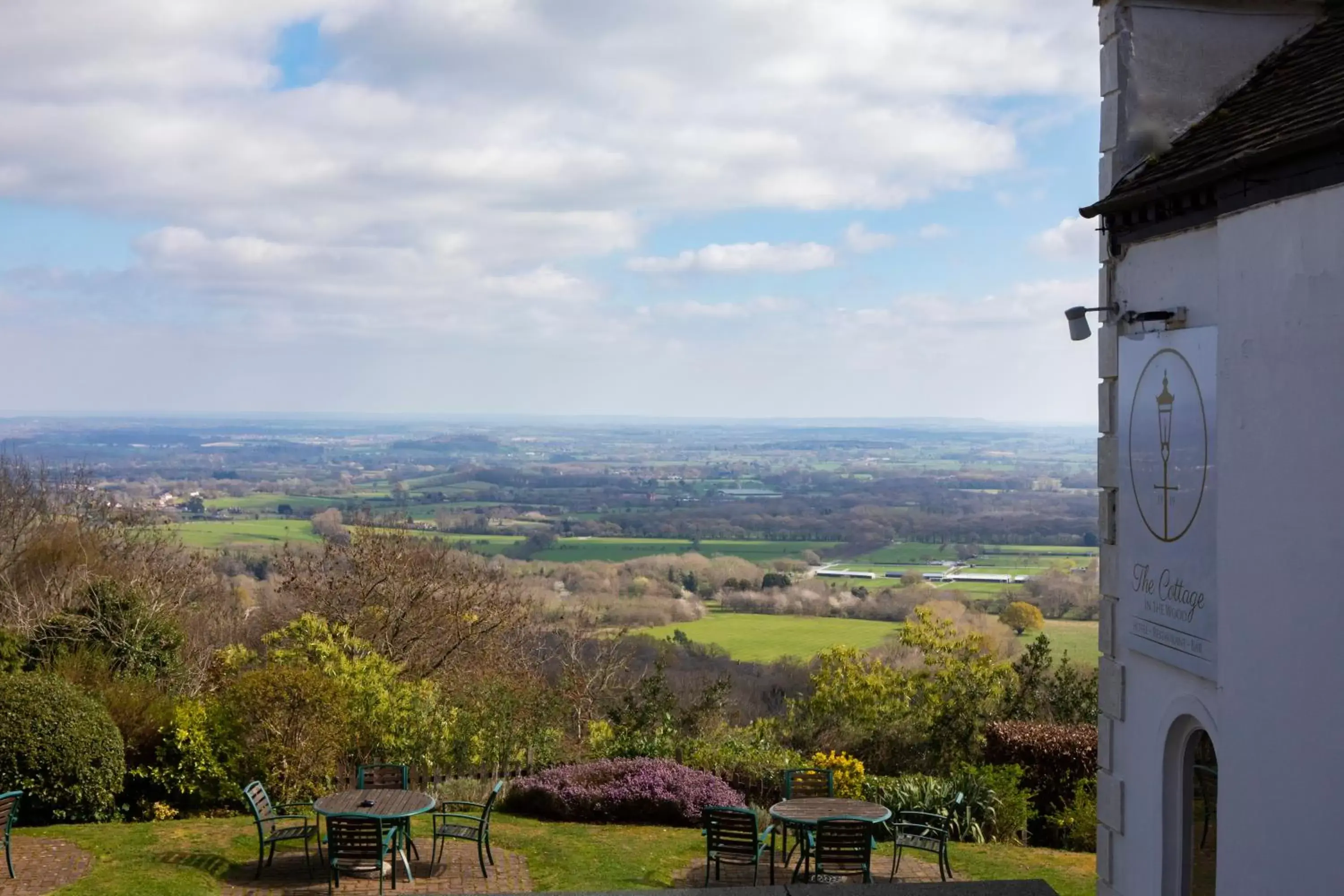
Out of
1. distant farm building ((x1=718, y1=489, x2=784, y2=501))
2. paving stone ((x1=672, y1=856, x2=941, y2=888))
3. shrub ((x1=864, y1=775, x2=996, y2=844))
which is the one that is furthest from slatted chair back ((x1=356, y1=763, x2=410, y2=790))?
distant farm building ((x1=718, y1=489, x2=784, y2=501))

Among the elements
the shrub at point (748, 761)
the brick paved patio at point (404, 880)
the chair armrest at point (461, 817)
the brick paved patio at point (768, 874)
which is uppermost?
the chair armrest at point (461, 817)

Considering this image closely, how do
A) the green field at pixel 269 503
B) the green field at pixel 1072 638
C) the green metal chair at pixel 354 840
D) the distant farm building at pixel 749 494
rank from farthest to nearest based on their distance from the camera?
the distant farm building at pixel 749 494 → the green field at pixel 269 503 → the green field at pixel 1072 638 → the green metal chair at pixel 354 840

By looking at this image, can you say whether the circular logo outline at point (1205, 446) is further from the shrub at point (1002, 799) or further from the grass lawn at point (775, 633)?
the grass lawn at point (775, 633)

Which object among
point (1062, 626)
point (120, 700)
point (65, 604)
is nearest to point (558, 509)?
point (1062, 626)

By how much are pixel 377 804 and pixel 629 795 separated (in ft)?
14.2

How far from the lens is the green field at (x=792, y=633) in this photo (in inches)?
1551

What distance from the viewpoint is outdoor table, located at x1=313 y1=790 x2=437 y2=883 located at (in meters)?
11.1

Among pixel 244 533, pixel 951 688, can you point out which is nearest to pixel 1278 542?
pixel 951 688

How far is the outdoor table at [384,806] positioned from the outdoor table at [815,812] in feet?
A: 11.8

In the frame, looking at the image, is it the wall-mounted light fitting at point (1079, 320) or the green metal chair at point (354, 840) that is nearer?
the wall-mounted light fitting at point (1079, 320)

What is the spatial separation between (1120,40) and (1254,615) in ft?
15.0

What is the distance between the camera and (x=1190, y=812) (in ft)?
25.0

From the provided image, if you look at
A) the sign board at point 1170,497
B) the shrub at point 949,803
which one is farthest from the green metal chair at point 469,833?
the sign board at point 1170,497

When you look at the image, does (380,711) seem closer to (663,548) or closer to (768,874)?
(768,874)
